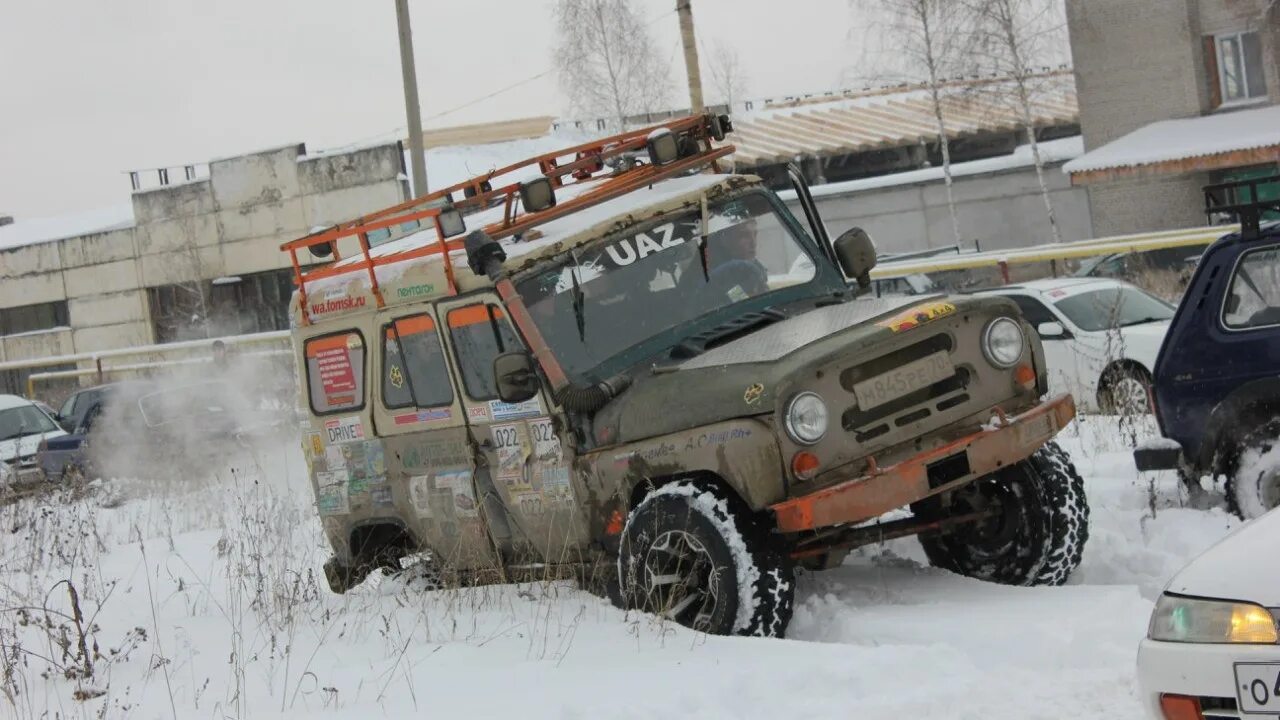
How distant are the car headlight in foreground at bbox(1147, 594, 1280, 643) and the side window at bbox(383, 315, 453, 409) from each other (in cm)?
471

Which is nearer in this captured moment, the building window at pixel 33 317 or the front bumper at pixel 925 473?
the front bumper at pixel 925 473

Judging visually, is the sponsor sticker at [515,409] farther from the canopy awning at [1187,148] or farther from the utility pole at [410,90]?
the canopy awning at [1187,148]

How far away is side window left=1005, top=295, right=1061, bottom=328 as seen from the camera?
15.0 meters

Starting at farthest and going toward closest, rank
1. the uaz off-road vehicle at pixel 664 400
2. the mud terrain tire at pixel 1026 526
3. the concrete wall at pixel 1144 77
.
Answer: the concrete wall at pixel 1144 77, the mud terrain tire at pixel 1026 526, the uaz off-road vehicle at pixel 664 400

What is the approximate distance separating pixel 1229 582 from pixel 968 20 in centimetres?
3632

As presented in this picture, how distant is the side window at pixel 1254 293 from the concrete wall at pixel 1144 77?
89.0 feet

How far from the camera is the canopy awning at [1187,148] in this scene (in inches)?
1215

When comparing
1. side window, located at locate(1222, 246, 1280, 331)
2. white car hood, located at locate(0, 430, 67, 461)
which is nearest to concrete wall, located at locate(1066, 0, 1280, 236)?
white car hood, located at locate(0, 430, 67, 461)

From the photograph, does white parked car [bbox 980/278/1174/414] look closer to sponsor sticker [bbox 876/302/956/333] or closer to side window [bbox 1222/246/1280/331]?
side window [bbox 1222/246/1280/331]

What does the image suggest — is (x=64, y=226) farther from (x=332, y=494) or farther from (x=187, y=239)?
(x=332, y=494)

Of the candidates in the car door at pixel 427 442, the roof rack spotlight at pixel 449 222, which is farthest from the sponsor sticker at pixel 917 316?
the car door at pixel 427 442

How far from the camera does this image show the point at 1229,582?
387cm

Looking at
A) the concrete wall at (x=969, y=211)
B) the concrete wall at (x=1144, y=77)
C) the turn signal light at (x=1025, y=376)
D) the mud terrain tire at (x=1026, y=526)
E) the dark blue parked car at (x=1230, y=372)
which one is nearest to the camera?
the turn signal light at (x=1025, y=376)

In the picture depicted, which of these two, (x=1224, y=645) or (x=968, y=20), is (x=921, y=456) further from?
(x=968, y=20)
